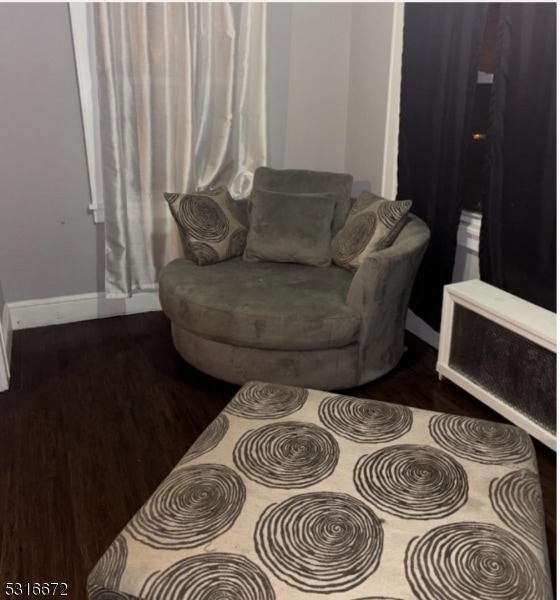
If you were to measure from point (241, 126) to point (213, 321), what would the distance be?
143 cm

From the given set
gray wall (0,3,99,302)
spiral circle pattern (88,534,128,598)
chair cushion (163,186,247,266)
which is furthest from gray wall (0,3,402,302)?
spiral circle pattern (88,534,128,598)

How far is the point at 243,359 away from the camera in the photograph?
93.4 inches

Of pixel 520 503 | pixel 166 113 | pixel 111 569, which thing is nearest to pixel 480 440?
pixel 520 503

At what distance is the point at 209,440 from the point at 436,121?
1.94 m

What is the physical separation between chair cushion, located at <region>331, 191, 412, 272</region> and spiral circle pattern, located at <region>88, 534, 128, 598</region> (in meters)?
1.76

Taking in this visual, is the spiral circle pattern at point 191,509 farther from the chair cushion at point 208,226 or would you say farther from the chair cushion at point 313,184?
the chair cushion at point 313,184

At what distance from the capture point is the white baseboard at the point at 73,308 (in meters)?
3.12

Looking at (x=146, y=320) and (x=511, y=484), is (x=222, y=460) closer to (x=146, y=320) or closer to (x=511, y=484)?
(x=511, y=484)

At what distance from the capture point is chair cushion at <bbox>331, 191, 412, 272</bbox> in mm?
2518

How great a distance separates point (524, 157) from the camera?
84.5 inches

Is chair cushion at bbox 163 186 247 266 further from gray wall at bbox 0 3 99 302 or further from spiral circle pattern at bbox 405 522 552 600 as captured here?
spiral circle pattern at bbox 405 522 552 600

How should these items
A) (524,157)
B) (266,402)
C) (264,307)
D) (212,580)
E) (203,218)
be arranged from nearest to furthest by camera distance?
1. (212,580)
2. (266,402)
3. (524,157)
4. (264,307)
5. (203,218)

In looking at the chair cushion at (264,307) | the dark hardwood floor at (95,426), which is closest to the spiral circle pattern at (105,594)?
the dark hardwood floor at (95,426)

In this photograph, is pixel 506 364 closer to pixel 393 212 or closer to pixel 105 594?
pixel 393 212
